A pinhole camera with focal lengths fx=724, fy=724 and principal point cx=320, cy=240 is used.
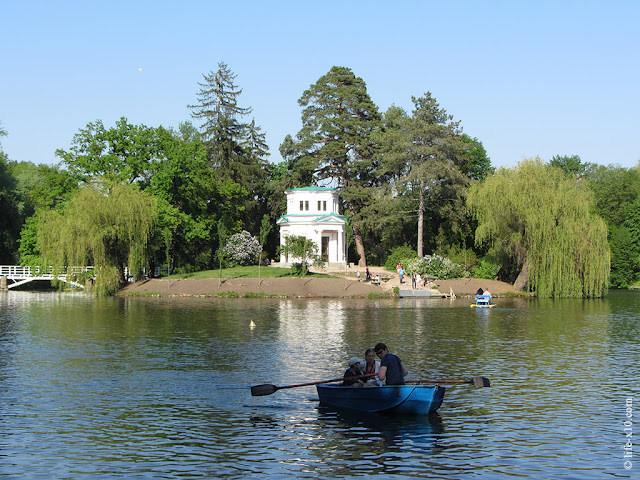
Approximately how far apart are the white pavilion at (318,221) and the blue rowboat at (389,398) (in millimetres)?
62716

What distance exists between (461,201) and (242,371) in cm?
5727

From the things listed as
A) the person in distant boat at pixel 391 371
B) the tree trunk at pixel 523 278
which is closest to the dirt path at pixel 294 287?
the tree trunk at pixel 523 278

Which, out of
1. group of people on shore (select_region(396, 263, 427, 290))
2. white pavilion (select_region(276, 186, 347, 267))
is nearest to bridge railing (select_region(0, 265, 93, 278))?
white pavilion (select_region(276, 186, 347, 267))

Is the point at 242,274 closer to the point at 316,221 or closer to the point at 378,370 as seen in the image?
the point at 316,221

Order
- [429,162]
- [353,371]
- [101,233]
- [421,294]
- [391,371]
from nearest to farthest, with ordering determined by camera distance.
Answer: [391,371], [353,371], [101,233], [421,294], [429,162]

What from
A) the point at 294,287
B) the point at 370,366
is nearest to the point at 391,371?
the point at 370,366

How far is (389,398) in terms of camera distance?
62.6 feet

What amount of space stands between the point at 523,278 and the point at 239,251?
32262 mm

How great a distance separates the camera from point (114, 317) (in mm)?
44750

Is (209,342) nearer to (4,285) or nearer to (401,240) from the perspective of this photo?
(4,285)

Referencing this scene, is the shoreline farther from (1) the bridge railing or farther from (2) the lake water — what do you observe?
(2) the lake water

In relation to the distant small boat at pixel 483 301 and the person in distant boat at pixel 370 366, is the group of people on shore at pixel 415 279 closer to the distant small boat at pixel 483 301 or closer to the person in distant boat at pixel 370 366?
the distant small boat at pixel 483 301

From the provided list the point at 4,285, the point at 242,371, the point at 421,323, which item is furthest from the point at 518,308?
the point at 4,285

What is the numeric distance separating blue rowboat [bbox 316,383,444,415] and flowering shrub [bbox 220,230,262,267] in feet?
200
